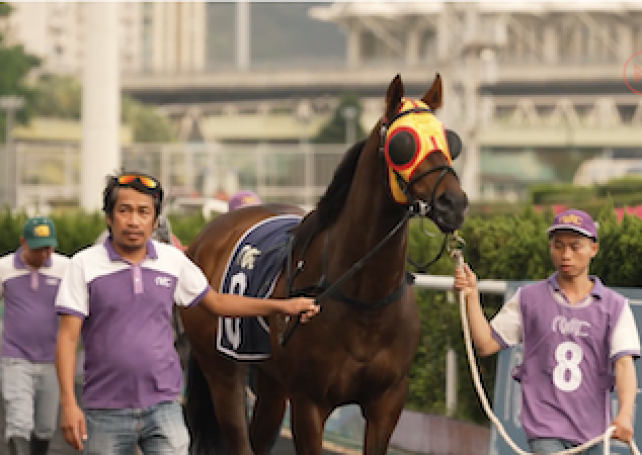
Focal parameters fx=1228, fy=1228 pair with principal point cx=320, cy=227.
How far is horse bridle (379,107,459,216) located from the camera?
191 inches

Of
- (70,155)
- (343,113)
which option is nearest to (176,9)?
(343,113)

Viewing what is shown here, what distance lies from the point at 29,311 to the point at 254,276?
5.81 feet

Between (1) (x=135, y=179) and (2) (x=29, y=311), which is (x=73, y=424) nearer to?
(1) (x=135, y=179)

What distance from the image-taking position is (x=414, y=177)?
4984 mm

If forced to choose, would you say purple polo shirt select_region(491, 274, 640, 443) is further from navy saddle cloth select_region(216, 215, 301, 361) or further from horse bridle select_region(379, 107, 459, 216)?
navy saddle cloth select_region(216, 215, 301, 361)

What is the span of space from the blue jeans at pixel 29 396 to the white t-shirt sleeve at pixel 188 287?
299 cm

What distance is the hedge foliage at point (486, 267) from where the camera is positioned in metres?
6.85

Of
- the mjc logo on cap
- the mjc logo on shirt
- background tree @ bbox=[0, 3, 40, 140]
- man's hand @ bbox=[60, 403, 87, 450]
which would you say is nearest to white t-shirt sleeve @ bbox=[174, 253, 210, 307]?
the mjc logo on shirt

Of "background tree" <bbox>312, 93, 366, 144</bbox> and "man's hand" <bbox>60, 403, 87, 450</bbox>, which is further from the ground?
"background tree" <bbox>312, 93, 366, 144</bbox>

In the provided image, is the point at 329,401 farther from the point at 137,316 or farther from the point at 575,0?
the point at 575,0

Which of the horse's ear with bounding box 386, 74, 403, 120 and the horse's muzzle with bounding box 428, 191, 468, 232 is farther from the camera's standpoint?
the horse's ear with bounding box 386, 74, 403, 120

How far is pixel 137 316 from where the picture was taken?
437 cm

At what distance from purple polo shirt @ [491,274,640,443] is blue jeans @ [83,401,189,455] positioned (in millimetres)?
1309

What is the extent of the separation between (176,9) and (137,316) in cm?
17783
